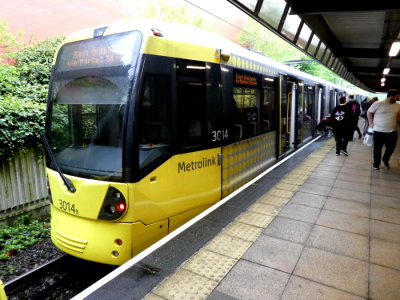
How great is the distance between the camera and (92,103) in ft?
12.1

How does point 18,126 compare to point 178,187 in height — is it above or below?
above

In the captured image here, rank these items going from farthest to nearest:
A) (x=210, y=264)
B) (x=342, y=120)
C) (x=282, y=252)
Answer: (x=342, y=120), (x=282, y=252), (x=210, y=264)

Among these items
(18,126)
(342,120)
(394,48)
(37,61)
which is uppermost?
(37,61)

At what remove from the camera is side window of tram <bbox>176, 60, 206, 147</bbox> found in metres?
3.94

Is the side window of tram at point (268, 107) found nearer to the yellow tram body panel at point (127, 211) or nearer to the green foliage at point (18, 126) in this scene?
the yellow tram body panel at point (127, 211)

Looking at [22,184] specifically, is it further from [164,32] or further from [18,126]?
[164,32]

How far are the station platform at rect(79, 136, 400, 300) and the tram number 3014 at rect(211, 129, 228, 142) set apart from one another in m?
0.97

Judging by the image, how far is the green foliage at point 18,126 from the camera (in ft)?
18.1

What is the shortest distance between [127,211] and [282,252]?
1749 millimetres

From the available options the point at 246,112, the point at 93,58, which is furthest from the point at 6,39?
the point at 246,112

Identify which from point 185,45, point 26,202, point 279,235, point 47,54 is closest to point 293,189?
point 279,235

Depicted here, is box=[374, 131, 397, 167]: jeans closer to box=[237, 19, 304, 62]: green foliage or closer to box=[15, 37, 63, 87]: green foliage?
box=[15, 37, 63, 87]: green foliage

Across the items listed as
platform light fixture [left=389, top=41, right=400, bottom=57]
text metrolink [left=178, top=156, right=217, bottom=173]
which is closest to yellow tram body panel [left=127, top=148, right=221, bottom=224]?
text metrolink [left=178, top=156, right=217, bottom=173]

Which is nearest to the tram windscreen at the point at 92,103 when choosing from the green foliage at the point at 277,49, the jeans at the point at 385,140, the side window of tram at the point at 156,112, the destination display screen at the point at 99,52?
the destination display screen at the point at 99,52
